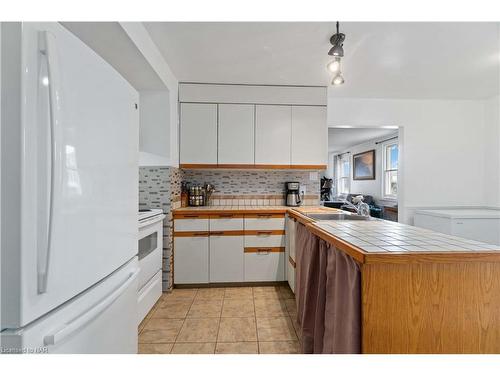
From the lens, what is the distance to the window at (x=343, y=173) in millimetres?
7586

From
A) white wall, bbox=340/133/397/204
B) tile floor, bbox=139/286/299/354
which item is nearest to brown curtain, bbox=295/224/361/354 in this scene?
tile floor, bbox=139/286/299/354

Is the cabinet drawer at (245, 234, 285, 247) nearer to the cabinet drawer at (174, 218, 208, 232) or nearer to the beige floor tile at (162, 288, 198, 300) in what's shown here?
the cabinet drawer at (174, 218, 208, 232)

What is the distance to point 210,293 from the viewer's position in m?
2.58

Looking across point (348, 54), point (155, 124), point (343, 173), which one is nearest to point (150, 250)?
point (155, 124)

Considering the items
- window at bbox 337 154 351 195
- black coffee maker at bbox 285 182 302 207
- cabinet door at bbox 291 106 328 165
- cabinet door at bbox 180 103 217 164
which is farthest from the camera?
window at bbox 337 154 351 195

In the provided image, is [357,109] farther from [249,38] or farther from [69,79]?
[69,79]

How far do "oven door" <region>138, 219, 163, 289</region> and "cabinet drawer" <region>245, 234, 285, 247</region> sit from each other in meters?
0.91

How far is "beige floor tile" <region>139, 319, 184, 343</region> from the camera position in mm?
1807

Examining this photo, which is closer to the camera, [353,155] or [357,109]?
[357,109]

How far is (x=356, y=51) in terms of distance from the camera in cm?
215

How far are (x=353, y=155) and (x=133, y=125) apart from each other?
6.83m

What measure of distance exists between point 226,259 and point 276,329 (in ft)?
3.15
